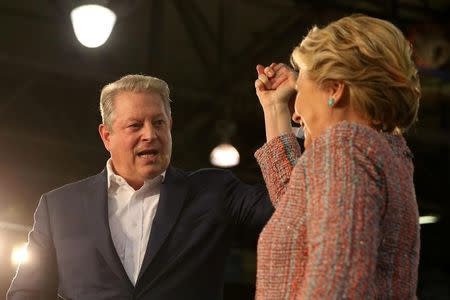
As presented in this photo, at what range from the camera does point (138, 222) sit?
87.2 inches

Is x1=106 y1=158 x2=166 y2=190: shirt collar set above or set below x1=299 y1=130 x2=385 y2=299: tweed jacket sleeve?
above

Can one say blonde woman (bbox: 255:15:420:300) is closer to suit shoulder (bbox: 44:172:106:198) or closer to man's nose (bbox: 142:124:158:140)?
man's nose (bbox: 142:124:158:140)

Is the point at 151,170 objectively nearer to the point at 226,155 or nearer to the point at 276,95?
the point at 276,95

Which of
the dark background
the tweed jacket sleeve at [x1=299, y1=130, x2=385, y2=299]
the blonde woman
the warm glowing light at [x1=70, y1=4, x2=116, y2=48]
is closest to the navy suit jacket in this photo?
the blonde woman

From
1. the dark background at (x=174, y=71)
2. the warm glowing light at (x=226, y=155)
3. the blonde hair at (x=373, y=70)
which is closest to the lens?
the blonde hair at (x=373, y=70)

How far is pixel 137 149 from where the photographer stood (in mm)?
2279

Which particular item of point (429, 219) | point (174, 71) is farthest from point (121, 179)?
point (429, 219)

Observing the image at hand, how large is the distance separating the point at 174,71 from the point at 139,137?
255 inches

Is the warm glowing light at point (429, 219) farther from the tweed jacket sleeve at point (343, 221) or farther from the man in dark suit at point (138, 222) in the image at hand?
the tweed jacket sleeve at point (343, 221)

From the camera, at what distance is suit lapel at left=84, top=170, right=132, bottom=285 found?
6.92 feet

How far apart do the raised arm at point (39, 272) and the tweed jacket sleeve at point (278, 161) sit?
65cm

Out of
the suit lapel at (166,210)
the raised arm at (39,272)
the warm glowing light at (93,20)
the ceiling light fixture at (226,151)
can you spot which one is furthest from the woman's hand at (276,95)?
the ceiling light fixture at (226,151)

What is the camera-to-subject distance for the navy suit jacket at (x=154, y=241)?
210 cm

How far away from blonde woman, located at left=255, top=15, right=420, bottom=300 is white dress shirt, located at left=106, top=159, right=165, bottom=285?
714 mm
